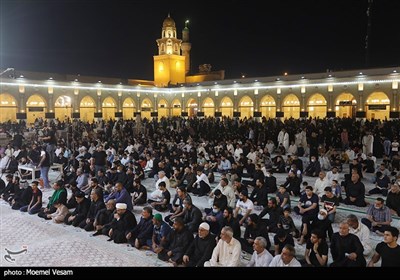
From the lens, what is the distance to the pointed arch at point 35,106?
31.0 metres

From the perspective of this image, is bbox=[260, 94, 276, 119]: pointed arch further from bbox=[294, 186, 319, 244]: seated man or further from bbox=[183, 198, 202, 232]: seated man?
bbox=[183, 198, 202, 232]: seated man

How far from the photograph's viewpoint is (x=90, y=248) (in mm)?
6758

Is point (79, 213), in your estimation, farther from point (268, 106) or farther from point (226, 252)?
point (268, 106)

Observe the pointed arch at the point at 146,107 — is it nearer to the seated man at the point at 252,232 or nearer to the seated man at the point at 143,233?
the seated man at the point at 143,233

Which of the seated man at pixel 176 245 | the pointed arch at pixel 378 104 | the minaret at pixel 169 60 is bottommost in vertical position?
the seated man at pixel 176 245

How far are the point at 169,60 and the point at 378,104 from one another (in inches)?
1064

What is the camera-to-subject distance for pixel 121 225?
7086 mm

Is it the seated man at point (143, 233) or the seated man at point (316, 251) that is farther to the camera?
the seated man at point (143, 233)

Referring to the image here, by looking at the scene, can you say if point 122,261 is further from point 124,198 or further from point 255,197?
point 255,197

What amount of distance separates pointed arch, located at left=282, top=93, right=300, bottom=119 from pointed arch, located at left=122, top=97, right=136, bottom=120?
1638 centimetres

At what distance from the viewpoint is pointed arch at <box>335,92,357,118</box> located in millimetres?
28766

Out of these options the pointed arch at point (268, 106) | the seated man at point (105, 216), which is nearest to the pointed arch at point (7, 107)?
the pointed arch at point (268, 106)

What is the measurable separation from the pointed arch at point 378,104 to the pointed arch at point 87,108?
24.7 meters

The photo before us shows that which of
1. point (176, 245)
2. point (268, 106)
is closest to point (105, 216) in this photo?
point (176, 245)
